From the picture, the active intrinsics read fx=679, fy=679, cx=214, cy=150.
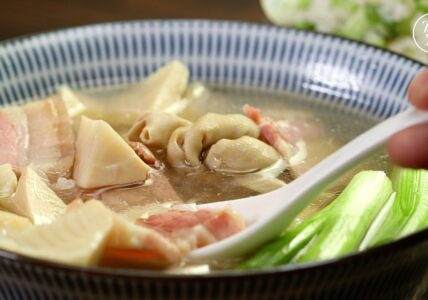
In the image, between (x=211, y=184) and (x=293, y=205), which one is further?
(x=211, y=184)

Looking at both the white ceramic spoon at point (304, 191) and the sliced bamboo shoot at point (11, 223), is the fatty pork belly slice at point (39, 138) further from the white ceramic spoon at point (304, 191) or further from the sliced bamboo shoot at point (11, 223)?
the white ceramic spoon at point (304, 191)

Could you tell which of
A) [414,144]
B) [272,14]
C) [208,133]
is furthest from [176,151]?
[272,14]

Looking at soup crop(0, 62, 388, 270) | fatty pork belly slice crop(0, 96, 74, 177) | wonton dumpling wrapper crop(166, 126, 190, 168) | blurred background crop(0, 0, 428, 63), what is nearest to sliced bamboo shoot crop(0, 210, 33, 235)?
soup crop(0, 62, 388, 270)

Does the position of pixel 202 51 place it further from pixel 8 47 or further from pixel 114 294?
pixel 114 294

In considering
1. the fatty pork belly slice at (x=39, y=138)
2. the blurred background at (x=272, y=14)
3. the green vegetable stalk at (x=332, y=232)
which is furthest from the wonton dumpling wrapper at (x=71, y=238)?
the blurred background at (x=272, y=14)

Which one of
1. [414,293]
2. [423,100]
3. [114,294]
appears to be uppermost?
[423,100]

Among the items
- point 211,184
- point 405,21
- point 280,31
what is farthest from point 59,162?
point 405,21

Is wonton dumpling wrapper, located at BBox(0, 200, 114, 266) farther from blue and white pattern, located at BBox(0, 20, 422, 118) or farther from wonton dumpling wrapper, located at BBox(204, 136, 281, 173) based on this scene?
blue and white pattern, located at BBox(0, 20, 422, 118)
